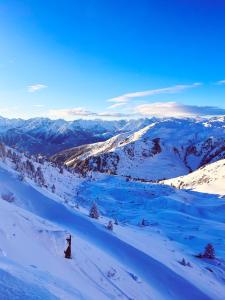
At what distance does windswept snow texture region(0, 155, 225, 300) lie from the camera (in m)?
7.98

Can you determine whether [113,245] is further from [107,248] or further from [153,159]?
[153,159]

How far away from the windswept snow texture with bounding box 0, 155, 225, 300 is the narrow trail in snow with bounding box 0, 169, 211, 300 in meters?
0.04

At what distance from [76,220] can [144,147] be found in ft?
550

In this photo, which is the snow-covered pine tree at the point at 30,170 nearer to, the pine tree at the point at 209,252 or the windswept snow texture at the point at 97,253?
the windswept snow texture at the point at 97,253

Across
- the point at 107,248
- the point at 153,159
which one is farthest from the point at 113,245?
the point at 153,159

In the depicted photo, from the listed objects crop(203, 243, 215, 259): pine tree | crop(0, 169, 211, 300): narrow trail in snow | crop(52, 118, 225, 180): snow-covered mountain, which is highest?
crop(0, 169, 211, 300): narrow trail in snow

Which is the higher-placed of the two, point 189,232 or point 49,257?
point 49,257

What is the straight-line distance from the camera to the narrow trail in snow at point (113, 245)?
15.2 metres

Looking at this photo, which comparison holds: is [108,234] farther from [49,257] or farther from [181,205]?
[181,205]

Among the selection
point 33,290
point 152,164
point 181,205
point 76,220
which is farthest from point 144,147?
point 33,290

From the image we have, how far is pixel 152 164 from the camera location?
163 m

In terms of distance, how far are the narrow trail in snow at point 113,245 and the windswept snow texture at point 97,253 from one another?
0.14 feet

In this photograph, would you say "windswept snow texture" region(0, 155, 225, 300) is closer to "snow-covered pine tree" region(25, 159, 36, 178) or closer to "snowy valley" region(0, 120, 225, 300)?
"snowy valley" region(0, 120, 225, 300)

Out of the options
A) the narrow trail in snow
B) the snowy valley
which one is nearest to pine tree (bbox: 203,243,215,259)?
the snowy valley
